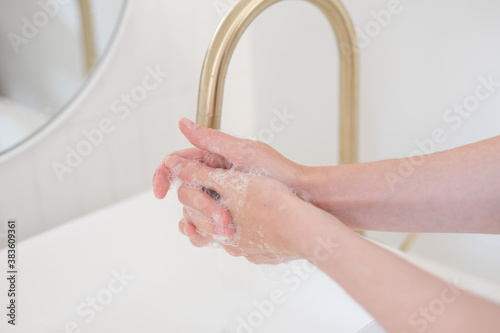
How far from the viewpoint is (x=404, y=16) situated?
113cm

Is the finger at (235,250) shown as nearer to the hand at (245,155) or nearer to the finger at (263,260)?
the finger at (263,260)

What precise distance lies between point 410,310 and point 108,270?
67 cm

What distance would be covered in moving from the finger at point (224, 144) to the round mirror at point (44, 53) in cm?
35

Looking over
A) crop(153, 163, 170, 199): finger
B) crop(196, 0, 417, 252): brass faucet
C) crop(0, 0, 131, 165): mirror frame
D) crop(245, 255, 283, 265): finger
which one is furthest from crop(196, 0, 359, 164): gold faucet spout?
crop(0, 0, 131, 165): mirror frame

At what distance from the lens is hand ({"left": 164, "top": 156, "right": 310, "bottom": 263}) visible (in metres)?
0.72

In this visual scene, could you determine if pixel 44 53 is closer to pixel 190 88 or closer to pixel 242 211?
pixel 190 88

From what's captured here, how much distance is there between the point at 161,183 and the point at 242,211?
0.14m

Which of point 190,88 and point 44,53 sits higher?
point 44,53

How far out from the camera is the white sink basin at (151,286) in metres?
0.99

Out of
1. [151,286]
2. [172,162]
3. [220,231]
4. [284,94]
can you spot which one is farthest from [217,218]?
[284,94]

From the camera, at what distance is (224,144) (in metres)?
0.83

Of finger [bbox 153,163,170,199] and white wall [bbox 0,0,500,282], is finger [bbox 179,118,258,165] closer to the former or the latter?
finger [bbox 153,163,170,199]

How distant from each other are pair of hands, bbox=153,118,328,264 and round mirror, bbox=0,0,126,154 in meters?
0.32

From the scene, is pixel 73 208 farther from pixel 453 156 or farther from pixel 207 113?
pixel 453 156
